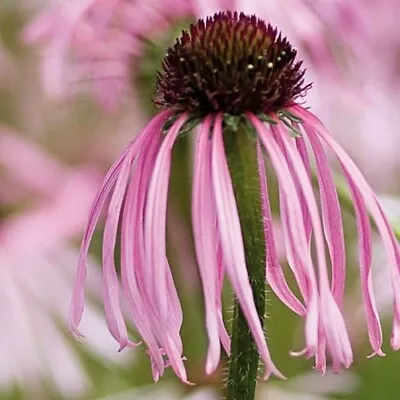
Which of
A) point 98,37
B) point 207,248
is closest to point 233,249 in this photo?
point 207,248

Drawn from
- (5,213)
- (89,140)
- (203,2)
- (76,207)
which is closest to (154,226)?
(203,2)

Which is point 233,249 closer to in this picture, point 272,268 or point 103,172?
point 272,268

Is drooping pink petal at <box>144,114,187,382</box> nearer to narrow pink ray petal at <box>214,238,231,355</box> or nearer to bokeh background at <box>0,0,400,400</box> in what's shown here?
narrow pink ray petal at <box>214,238,231,355</box>

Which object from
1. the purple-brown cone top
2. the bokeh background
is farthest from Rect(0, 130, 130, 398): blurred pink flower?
the purple-brown cone top

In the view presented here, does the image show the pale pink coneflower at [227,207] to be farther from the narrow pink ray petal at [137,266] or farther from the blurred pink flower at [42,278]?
the blurred pink flower at [42,278]

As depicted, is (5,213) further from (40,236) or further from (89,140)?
(89,140)

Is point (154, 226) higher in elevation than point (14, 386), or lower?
higher

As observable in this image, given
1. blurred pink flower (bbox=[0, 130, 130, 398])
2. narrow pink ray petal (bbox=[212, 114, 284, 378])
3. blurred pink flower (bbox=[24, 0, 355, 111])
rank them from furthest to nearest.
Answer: blurred pink flower (bbox=[0, 130, 130, 398]) → blurred pink flower (bbox=[24, 0, 355, 111]) → narrow pink ray petal (bbox=[212, 114, 284, 378])
